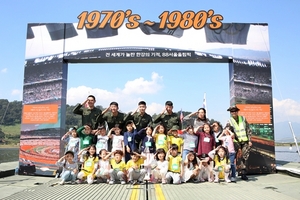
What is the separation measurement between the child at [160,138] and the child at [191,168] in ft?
2.24

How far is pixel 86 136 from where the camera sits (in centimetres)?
783

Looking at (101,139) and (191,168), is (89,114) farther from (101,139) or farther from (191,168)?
(191,168)

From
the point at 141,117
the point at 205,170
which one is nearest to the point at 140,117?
the point at 141,117

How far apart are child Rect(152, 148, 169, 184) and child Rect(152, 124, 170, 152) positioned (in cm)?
39

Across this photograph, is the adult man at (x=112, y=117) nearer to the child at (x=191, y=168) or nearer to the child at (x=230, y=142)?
the child at (x=191, y=168)

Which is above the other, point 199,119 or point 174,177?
point 199,119

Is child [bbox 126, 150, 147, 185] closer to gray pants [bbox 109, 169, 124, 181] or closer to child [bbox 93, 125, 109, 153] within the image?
gray pants [bbox 109, 169, 124, 181]

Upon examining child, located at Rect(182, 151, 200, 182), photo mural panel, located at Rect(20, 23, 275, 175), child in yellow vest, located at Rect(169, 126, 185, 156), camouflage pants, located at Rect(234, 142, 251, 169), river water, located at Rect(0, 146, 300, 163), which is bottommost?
river water, located at Rect(0, 146, 300, 163)

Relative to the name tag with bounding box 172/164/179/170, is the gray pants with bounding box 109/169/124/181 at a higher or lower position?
lower

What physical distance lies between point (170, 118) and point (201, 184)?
2109 millimetres

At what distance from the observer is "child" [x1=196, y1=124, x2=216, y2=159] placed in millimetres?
7535

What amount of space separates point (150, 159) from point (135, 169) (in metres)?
0.57

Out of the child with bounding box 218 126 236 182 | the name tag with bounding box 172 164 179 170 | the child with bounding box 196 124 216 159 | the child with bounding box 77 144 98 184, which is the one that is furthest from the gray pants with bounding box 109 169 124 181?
the child with bounding box 218 126 236 182

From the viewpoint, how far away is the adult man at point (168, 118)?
8.06m
